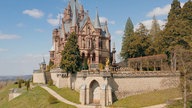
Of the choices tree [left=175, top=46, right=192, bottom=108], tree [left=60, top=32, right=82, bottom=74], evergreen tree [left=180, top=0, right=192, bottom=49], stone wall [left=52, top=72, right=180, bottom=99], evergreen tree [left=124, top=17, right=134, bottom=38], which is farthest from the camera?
evergreen tree [left=124, top=17, right=134, bottom=38]

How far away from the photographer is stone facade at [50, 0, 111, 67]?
63566 mm

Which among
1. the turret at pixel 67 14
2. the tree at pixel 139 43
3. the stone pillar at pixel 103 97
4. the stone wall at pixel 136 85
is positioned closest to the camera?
the stone pillar at pixel 103 97

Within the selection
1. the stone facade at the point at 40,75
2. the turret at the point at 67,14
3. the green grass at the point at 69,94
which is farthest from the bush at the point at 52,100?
the turret at the point at 67,14

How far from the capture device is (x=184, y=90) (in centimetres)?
3175

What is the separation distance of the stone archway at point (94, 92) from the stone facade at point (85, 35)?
60.7ft

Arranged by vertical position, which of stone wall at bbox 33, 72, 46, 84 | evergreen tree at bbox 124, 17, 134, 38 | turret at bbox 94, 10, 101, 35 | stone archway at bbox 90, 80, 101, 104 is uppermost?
evergreen tree at bbox 124, 17, 134, 38

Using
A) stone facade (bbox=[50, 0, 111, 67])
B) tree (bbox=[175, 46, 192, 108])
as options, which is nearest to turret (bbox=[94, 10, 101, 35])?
stone facade (bbox=[50, 0, 111, 67])

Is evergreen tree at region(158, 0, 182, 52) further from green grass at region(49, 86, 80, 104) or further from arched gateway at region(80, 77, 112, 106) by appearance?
green grass at region(49, 86, 80, 104)

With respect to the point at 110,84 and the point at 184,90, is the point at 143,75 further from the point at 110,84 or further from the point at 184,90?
the point at 184,90

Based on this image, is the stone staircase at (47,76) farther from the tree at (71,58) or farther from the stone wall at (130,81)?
the stone wall at (130,81)

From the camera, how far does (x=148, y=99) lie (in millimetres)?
41781

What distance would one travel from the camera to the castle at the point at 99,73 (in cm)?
4366

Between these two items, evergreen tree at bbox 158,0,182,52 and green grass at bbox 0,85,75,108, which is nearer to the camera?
green grass at bbox 0,85,75,108

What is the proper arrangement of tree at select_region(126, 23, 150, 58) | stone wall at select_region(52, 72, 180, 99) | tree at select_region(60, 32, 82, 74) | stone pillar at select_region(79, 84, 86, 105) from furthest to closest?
tree at select_region(126, 23, 150, 58)
tree at select_region(60, 32, 82, 74)
stone pillar at select_region(79, 84, 86, 105)
stone wall at select_region(52, 72, 180, 99)
